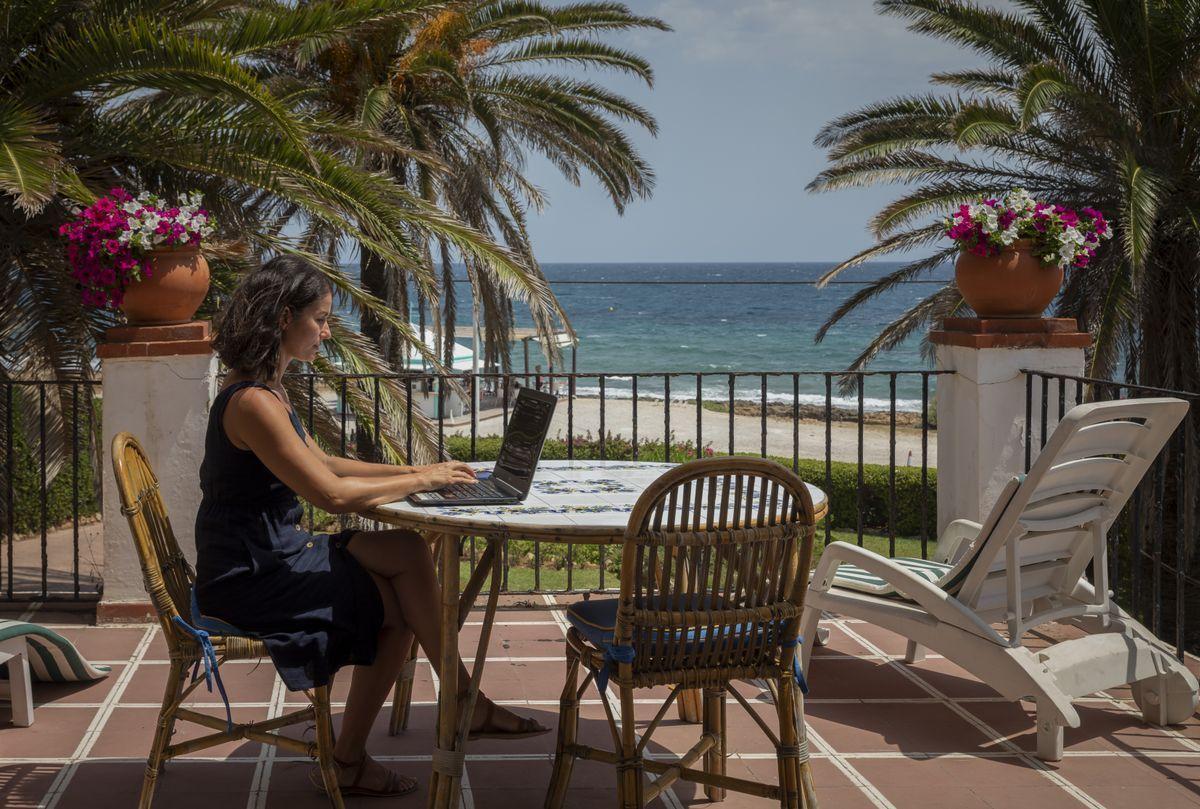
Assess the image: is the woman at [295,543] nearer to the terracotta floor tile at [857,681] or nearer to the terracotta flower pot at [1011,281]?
the terracotta floor tile at [857,681]

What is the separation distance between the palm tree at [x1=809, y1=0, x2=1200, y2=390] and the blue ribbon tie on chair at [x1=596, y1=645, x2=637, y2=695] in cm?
655

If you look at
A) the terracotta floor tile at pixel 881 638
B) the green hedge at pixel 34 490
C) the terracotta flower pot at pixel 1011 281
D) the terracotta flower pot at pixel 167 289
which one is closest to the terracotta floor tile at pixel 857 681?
the terracotta floor tile at pixel 881 638

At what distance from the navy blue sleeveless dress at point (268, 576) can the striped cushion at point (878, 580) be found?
5.82 ft

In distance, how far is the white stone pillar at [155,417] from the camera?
483 cm

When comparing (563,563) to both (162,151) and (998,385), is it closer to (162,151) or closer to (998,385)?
(162,151)

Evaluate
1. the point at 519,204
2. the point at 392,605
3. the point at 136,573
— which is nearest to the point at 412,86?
the point at 519,204

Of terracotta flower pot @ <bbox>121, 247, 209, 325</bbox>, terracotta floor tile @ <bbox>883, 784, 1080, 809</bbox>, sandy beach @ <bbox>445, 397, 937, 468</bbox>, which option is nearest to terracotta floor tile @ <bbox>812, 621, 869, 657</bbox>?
terracotta floor tile @ <bbox>883, 784, 1080, 809</bbox>

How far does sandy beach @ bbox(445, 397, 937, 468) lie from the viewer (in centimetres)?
2422

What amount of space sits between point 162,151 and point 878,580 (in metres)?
4.59

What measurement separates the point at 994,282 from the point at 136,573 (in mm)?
3894

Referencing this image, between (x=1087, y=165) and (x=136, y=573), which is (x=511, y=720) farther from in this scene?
(x=1087, y=165)

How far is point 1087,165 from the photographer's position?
1020cm

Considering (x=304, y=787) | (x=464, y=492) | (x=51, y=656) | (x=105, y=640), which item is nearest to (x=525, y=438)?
(x=464, y=492)

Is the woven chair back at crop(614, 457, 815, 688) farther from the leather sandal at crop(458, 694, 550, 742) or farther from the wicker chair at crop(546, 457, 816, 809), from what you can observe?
the leather sandal at crop(458, 694, 550, 742)
